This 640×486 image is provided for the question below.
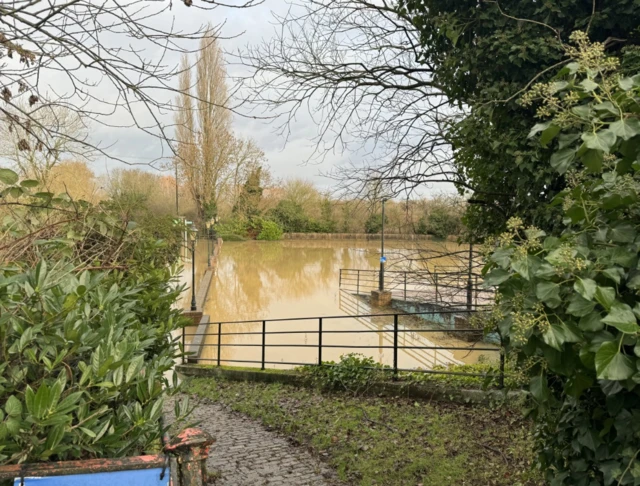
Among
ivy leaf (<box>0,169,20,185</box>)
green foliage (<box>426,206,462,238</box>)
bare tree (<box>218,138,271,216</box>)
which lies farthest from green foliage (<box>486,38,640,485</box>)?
bare tree (<box>218,138,271,216</box>)

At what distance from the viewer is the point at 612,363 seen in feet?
3.23

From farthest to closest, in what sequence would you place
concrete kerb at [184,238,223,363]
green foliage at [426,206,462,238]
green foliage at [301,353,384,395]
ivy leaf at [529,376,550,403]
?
concrete kerb at [184,238,223,363] < green foliage at [426,206,462,238] < green foliage at [301,353,384,395] < ivy leaf at [529,376,550,403]

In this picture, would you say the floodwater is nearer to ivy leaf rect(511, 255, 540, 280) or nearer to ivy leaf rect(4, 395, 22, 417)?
ivy leaf rect(511, 255, 540, 280)

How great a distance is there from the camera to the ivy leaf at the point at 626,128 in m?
1.02

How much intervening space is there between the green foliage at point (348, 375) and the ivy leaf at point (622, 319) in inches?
196

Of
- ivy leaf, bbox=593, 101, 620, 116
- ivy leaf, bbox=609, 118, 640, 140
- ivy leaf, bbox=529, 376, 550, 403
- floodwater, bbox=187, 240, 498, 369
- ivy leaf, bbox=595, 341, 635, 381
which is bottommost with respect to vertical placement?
floodwater, bbox=187, 240, 498, 369

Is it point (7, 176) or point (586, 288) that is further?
point (7, 176)

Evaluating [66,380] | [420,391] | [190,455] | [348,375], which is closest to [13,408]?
[66,380]

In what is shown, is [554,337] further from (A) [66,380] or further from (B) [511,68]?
(B) [511,68]

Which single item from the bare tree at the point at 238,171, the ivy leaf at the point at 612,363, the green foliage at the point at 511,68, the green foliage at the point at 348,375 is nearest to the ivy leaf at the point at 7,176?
the ivy leaf at the point at 612,363

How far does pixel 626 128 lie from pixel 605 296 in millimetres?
397

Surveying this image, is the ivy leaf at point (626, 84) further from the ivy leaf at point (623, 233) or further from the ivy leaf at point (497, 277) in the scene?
the ivy leaf at point (497, 277)

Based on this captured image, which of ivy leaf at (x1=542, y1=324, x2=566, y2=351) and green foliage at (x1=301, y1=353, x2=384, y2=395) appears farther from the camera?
green foliage at (x1=301, y1=353, x2=384, y2=395)

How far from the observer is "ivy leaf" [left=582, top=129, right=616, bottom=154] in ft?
3.33
